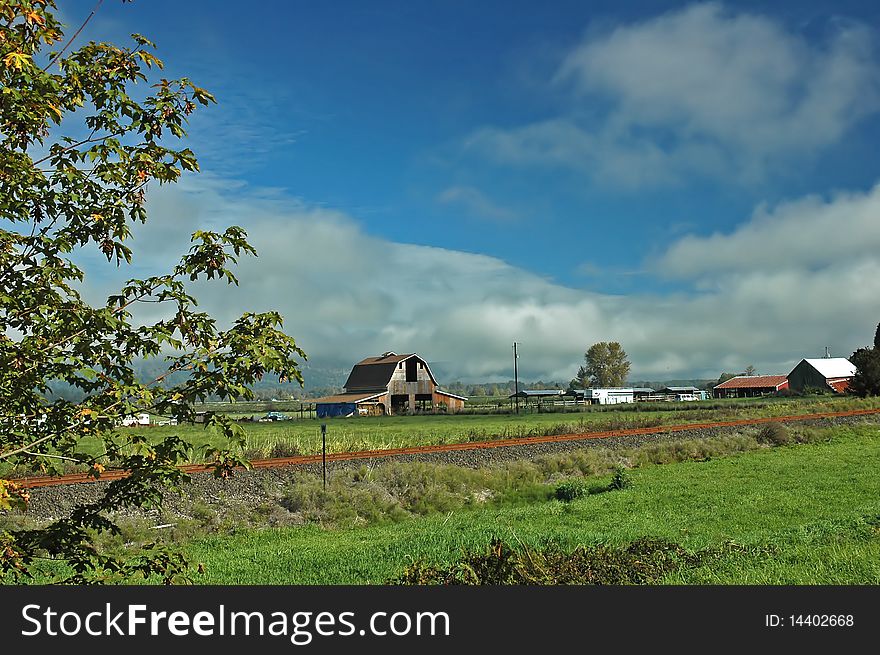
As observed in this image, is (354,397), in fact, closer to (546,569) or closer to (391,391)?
(391,391)

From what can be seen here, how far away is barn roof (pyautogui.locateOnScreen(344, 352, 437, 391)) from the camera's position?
288 ft

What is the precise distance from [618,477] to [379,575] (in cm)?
1279

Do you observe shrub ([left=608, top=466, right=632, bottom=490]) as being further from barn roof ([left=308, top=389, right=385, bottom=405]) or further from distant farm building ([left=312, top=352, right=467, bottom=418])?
barn roof ([left=308, top=389, right=385, bottom=405])

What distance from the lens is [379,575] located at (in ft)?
34.6

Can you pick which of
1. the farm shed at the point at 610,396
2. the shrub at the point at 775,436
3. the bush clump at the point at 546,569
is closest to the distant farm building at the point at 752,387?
the farm shed at the point at 610,396

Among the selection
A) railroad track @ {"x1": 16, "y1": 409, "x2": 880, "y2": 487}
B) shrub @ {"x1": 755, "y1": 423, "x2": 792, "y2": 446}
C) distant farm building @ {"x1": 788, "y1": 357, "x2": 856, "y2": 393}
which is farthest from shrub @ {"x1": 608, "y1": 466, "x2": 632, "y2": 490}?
distant farm building @ {"x1": 788, "y1": 357, "x2": 856, "y2": 393}

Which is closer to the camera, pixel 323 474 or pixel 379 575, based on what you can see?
pixel 379 575

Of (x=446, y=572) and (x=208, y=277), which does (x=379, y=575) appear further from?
(x=208, y=277)

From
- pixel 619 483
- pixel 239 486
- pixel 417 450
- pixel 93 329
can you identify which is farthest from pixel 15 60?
pixel 417 450

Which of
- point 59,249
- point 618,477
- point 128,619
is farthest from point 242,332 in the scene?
point 618,477

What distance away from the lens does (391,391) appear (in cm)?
8694

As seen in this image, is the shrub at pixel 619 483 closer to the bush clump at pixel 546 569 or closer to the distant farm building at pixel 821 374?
the bush clump at pixel 546 569

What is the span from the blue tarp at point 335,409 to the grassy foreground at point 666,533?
60434 millimetres

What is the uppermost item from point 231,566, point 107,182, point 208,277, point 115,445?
point 107,182
